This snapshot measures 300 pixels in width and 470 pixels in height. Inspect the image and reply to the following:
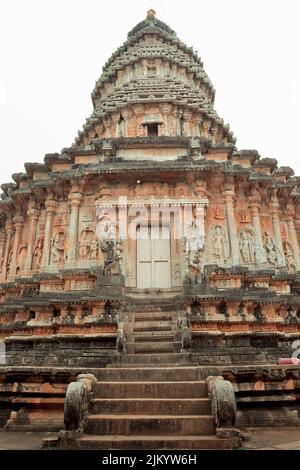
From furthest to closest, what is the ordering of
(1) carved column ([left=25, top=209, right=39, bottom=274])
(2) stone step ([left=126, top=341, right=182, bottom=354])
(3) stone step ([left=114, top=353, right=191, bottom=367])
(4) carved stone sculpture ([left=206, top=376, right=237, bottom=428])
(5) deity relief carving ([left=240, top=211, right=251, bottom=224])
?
1. (5) deity relief carving ([left=240, top=211, right=251, bottom=224])
2. (1) carved column ([left=25, top=209, right=39, bottom=274])
3. (2) stone step ([left=126, top=341, right=182, bottom=354])
4. (3) stone step ([left=114, top=353, right=191, bottom=367])
5. (4) carved stone sculpture ([left=206, top=376, right=237, bottom=428])

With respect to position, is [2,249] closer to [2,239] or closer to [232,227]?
[2,239]

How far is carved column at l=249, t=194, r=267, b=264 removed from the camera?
50.5ft

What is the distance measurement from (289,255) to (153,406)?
1170cm

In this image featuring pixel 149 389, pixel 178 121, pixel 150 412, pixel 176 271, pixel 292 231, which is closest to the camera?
pixel 150 412

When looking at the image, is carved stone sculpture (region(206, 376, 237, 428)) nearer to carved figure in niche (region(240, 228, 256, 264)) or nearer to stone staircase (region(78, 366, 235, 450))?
stone staircase (region(78, 366, 235, 450))

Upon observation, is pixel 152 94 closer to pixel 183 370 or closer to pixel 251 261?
pixel 251 261

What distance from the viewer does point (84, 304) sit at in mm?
12625

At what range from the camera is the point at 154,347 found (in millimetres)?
10914

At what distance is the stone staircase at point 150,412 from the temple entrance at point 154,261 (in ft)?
21.7

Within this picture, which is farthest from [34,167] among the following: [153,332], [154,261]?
[153,332]

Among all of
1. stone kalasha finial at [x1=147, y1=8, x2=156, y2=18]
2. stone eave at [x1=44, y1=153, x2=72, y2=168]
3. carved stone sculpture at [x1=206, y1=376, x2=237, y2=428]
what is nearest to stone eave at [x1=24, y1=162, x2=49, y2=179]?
stone eave at [x1=44, y1=153, x2=72, y2=168]

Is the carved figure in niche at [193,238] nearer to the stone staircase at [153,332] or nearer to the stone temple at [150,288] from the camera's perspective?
the stone temple at [150,288]

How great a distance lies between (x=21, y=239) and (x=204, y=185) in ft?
29.5

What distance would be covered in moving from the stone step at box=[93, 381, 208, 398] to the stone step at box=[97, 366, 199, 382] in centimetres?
63
